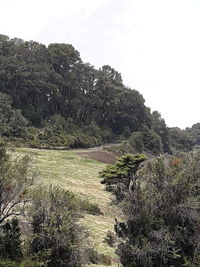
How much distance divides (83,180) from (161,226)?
25.1 metres

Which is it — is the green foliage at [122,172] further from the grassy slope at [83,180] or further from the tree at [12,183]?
the tree at [12,183]

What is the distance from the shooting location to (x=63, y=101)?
331 feet

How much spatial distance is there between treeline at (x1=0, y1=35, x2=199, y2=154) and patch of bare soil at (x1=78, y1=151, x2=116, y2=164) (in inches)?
228

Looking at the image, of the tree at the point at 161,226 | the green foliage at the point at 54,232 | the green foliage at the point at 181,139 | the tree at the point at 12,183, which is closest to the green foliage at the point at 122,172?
the tree at the point at 161,226

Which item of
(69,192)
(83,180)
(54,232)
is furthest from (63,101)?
(54,232)

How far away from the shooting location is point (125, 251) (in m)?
21.9

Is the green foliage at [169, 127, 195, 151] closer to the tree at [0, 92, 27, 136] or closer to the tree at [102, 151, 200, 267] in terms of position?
the tree at [0, 92, 27, 136]

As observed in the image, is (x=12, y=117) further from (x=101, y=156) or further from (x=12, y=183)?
(x=12, y=183)

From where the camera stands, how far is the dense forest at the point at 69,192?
19.7m

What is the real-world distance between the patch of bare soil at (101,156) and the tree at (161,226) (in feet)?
145

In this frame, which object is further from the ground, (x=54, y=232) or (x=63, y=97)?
(x=63, y=97)

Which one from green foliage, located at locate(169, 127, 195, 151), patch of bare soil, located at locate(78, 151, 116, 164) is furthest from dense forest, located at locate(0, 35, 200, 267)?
green foliage, located at locate(169, 127, 195, 151)

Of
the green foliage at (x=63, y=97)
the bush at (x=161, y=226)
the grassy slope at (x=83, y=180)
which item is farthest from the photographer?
the green foliage at (x=63, y=97)

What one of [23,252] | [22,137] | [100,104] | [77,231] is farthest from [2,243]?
[100,104]
